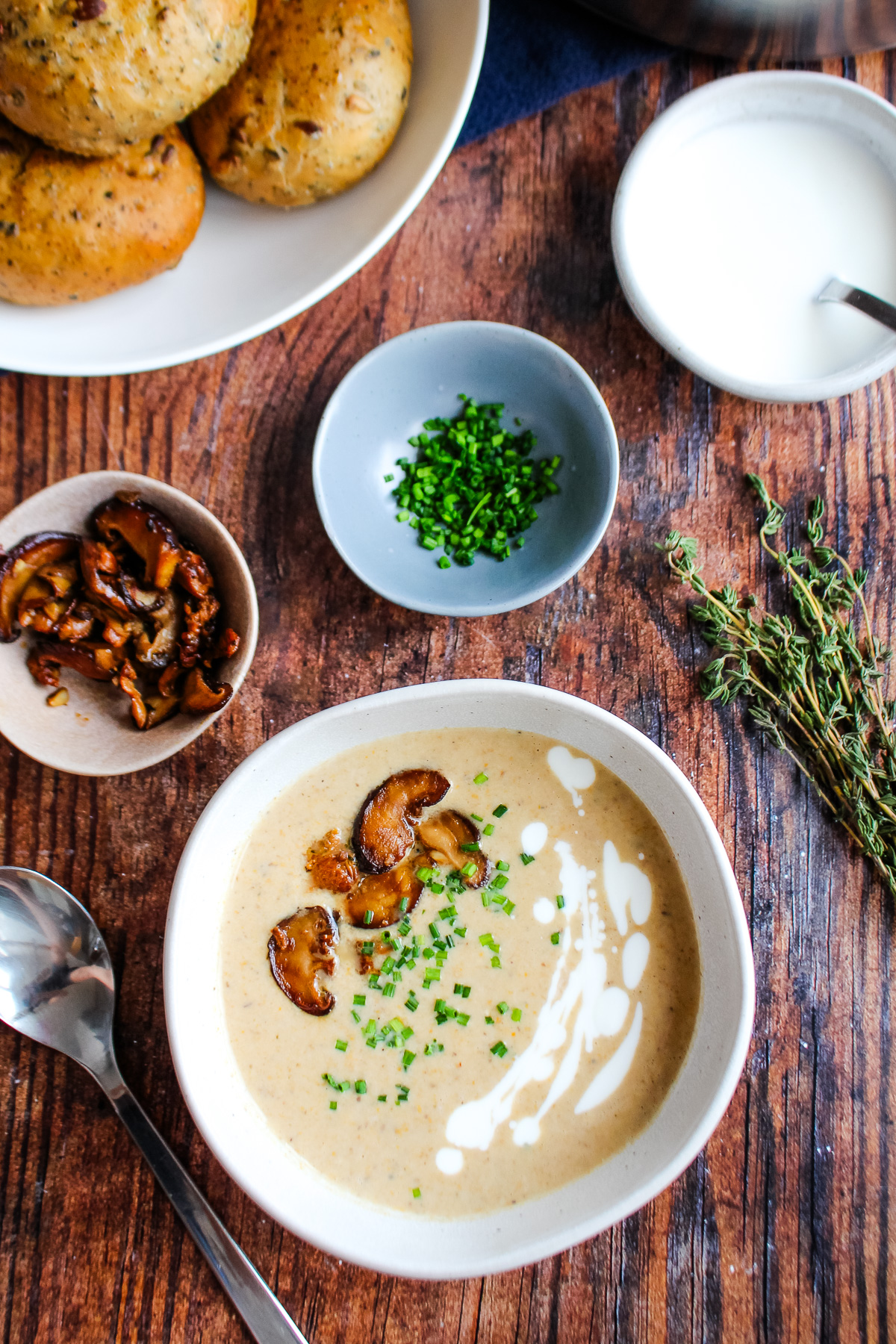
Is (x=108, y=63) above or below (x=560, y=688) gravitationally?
above

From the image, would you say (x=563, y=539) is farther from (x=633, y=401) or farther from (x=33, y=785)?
(x=33, y=785)

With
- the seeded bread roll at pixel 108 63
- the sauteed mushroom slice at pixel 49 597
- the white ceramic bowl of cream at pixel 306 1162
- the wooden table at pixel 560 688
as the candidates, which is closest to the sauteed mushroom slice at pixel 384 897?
the white ceramic bowl of cream at pixel 306 1162

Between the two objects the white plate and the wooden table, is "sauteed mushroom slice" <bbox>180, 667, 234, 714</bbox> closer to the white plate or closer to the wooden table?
the wooden table

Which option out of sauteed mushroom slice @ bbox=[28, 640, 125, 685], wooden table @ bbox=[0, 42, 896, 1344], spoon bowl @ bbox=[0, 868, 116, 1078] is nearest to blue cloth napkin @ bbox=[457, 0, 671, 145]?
wooden table @ bbox=[0, 42, 896, 1344]

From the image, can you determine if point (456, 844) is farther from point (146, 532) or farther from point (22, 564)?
point (22, 564)

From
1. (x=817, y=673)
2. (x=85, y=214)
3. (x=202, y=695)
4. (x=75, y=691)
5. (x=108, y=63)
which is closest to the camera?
(x=108, y=63)

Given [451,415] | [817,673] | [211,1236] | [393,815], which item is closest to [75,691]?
[393,815]

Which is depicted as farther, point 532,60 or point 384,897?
point 532,60
